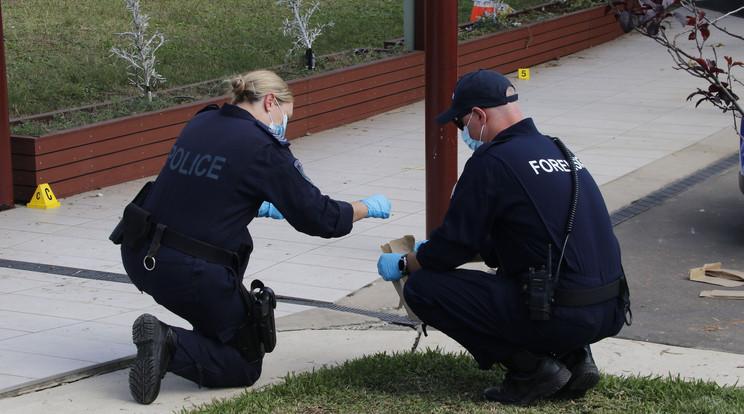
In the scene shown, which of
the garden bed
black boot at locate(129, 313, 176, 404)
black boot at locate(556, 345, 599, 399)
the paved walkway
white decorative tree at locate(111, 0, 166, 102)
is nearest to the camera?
black boot at locate(556, 345, 599, 399)

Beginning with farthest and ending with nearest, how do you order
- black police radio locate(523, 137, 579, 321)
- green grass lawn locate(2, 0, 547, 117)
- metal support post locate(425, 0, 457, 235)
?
green grass lawn locate(2, 0, 547, 117) < metal support post locate(425, 0, 457, 235) < black police radio locate(523, 137, 579, 321)

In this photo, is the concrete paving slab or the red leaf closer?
the concrete paving slab

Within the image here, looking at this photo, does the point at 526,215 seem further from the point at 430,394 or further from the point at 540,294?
the point at 430,394

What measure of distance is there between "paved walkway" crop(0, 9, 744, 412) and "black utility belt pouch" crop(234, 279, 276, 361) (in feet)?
1.03

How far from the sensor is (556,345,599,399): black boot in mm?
4719

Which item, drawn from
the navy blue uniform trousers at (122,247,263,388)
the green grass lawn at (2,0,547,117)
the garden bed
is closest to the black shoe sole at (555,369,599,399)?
the navy blue uniform trousers at (122,247,263,388)

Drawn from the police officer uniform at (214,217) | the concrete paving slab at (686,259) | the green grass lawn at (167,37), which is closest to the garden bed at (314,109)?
the green grass lawn at (167,37)

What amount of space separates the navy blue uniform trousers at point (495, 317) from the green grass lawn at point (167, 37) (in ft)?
22.1

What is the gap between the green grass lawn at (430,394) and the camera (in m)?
4.71

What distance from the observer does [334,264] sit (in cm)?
736

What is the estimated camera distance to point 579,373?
4723 mm

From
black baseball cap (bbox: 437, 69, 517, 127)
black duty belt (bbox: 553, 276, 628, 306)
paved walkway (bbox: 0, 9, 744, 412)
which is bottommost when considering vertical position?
Result: paved walkway (bbox: 0, 9, 744, 412)

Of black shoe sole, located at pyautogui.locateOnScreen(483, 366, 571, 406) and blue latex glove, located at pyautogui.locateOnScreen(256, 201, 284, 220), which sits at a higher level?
blue latex glove, located at pyautogui.locateOnScreen(256, 201, 284, 220)

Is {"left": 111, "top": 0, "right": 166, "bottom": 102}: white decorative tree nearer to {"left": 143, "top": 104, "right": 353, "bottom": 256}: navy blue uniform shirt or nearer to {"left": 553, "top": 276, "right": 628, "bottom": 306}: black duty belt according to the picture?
{"left": 143, "top": 104, "right": 353, "bottom": 256}: navy blue uniform shirt
